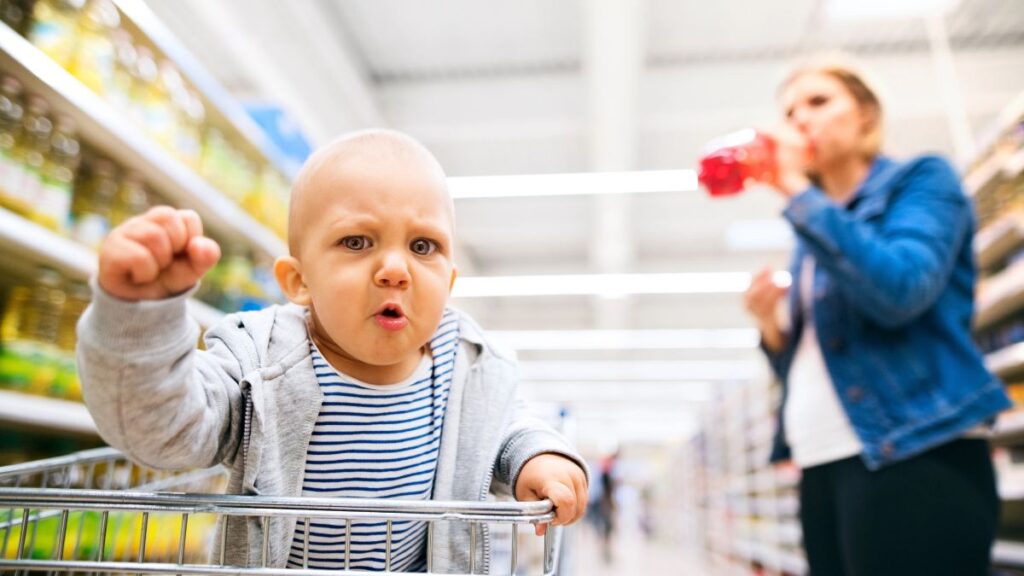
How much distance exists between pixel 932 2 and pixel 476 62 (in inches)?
118

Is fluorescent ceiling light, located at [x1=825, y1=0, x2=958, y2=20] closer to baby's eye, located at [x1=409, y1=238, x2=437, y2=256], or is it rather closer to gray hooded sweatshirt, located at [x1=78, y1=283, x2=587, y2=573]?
gray hooded sweatshirt, located at [x1=78, y1=283, x2=587, y2=573]

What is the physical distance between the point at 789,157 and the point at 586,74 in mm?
3732

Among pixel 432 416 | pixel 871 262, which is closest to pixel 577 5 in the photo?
pixel 871 262

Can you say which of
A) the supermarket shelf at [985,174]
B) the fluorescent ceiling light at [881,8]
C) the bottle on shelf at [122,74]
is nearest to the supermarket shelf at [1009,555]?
the supermarket shelf at [985,174]

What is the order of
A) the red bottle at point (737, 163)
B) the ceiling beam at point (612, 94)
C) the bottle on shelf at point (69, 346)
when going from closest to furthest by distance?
the red bottle at point (737, 163)
the bottle on shelf at point (69, 346)
the ceiling beam at point (612, 94)

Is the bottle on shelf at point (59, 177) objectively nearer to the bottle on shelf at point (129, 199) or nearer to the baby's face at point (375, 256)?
the bottle on shelf at point (129, 199)

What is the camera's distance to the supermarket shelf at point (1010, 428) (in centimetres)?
240

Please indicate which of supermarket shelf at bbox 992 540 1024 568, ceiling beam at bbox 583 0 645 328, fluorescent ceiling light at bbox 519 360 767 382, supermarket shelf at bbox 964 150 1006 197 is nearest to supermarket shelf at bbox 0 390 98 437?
supermarket shelf at bbox 992 540 1024 568

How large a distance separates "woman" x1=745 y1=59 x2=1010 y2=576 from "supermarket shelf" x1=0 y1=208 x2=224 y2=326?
1.35m

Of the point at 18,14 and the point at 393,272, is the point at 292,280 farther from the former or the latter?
the point at 18,14

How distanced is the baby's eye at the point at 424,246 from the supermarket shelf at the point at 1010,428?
2.10 metres

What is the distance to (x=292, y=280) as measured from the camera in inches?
34.5

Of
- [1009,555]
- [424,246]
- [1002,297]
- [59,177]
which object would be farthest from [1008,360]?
[59,177]

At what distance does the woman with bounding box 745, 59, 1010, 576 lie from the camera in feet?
3.75
